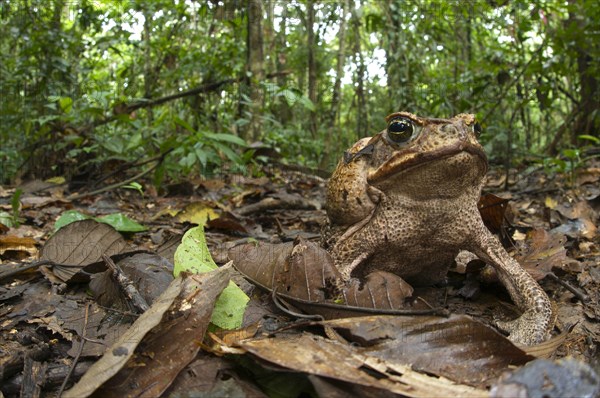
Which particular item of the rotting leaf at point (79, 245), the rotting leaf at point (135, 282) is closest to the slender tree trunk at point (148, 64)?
the rotting leaf at point (79, 245)

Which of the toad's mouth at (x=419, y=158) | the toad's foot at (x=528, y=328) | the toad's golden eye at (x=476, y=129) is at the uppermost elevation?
the toad's golden eye at (x=476, y=129)

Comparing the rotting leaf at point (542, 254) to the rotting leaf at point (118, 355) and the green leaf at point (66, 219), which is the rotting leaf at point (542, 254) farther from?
the green leaf at point (66, 219)

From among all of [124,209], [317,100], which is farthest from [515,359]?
[317,100]

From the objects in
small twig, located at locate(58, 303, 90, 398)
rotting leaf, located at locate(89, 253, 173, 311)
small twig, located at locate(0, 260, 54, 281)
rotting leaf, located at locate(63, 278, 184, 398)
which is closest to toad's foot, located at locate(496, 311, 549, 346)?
rotting leaf, located at locate(63, 278, 184, 398)

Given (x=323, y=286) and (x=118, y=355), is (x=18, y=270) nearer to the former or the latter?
(x=118, y=355)

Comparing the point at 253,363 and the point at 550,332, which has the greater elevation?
the point at 253,363

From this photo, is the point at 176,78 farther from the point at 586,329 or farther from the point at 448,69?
the point at 586,329
